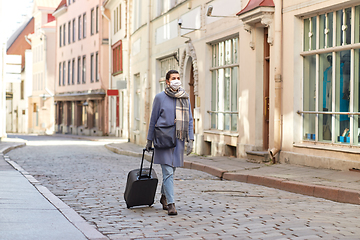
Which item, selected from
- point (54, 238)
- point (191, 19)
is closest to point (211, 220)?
point (54, 238)

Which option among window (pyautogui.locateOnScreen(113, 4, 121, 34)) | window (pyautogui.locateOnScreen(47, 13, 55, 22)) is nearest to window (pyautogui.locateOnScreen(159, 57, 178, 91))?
window (pyautogui.locateOnScreen(113, 4, 121, 34))

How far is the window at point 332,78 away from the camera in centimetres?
1051

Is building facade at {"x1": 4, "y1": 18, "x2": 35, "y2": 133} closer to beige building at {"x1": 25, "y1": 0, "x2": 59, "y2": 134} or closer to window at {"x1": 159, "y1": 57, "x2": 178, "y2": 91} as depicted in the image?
beige building at {"x1": 25, "y1": 0, "x2": 59, "y2": 134}

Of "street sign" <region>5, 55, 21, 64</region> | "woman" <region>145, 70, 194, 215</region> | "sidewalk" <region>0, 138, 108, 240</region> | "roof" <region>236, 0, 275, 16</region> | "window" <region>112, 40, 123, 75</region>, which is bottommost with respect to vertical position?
"sidewalk" <region>0, 138, 108, 240</region>

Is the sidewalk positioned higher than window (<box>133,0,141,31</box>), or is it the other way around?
Answer: window (<box>133,0,141,31</box>)

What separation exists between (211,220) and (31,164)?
917 centimetres

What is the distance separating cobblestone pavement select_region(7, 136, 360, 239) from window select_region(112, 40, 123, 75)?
25.8m

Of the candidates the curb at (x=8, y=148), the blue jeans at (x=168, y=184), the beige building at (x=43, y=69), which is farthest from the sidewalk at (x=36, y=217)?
the beige building at (x=43, y=69)

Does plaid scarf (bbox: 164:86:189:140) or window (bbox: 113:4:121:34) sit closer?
plaid scarf (bbox: 164:86:189:140)

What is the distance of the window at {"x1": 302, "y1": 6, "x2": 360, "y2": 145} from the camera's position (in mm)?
10508

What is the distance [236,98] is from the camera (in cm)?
1514

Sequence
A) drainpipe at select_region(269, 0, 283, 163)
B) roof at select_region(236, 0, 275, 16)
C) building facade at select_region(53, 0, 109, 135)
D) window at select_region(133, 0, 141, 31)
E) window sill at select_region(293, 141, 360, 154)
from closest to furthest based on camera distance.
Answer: window sill at select_region(293, 141, 360, 154) < drainpipe at select_region(269, 0, 283, 163) < roof at select_region(236, 0, 275, 16) < window at select_region(133, 0, 141, 31) < building facade at select_region(53, 0, 109, 135)

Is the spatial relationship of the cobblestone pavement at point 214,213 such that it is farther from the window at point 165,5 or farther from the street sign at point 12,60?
the street sign at point 12,60

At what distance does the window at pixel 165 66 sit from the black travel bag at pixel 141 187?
41.9 feet
